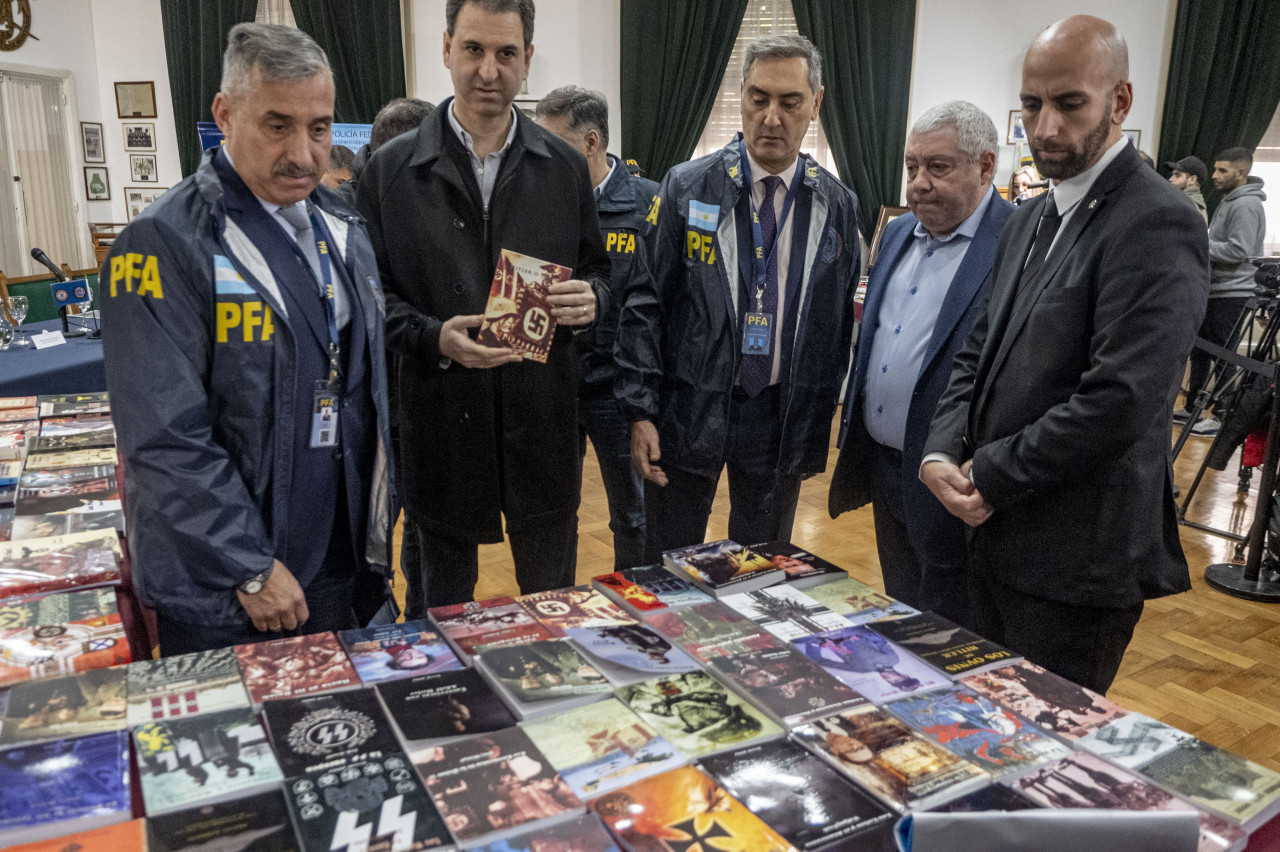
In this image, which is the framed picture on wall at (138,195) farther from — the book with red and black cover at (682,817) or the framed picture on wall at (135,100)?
the book with red and black cover at (682,817)

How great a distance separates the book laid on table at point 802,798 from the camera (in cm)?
97

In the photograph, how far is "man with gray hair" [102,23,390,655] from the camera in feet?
4.68

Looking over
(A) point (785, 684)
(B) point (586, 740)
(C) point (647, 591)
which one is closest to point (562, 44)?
(C) point (647, 591)

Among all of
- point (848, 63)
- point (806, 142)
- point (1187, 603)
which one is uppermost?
point (848, 63)

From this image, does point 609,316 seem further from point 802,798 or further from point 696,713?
point 802,798

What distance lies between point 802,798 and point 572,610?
589mm

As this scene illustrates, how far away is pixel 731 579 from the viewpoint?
1.64 metres

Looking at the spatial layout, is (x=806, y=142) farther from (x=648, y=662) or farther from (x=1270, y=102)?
(x=648, y=662)

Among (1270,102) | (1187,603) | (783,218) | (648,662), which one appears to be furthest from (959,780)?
(1270,102)

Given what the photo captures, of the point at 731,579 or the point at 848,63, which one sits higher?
the point at 848,63

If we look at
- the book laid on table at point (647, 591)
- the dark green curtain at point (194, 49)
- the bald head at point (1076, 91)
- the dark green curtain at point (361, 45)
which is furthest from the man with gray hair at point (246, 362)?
the dark green curtain at point (194, 49)

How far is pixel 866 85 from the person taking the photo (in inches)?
339

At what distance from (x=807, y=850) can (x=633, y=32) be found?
8.53m

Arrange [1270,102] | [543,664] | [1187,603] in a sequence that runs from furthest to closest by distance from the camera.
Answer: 1. [1270,102]
2. [1187,603]
3. [543,664]
